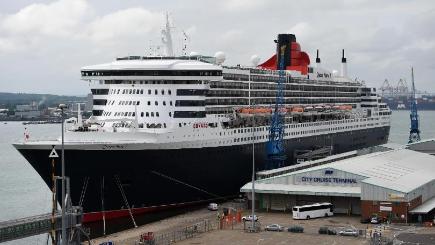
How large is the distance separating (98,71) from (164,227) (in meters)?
15.0

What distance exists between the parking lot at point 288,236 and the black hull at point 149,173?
696 cm

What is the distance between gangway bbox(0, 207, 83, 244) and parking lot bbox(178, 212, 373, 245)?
9.11 meters

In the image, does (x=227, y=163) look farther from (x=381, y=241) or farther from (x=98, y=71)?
(x=381, y=241)

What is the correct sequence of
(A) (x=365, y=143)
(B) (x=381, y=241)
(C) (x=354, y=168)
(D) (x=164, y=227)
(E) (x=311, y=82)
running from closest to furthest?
(B) (x=381, y=241), (D) (x=164, y=227), (C) (x=354, y=168), (E) (x=311, y=82), (A) (x=365, y=143)

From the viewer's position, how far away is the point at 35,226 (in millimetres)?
31125

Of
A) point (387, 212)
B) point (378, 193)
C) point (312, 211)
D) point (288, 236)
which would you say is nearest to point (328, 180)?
point (312, 211)

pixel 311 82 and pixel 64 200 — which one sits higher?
pixel 311 82

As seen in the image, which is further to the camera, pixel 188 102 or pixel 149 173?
pixel 188 102

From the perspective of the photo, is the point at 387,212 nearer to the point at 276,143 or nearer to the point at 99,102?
the point at 276,143

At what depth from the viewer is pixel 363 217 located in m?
46.7

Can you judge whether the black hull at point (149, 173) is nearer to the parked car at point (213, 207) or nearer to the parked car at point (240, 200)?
the parked car at point (240, 200)

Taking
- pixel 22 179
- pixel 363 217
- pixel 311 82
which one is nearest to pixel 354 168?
pixel 363 217

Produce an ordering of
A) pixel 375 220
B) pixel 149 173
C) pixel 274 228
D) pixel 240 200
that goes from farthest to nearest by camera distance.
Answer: pixel 240 200, pixel 149 173, pixel 375 220, pixel 274 228

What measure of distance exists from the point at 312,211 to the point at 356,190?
417 centimetres
